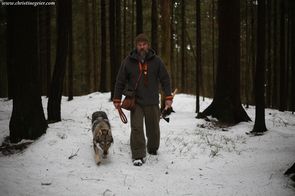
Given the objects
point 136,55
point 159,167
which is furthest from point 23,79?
point 159,167

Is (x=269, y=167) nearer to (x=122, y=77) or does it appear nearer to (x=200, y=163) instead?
(x=200, y=163)

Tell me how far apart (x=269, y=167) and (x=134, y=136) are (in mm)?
2914

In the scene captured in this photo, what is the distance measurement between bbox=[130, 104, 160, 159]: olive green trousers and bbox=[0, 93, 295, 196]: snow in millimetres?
290

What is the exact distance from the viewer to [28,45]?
704 centimetres

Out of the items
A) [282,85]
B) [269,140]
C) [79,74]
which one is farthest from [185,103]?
[79,74]

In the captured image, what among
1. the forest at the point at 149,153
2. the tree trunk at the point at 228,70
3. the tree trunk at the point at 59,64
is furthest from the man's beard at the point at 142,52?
the tree trunk at the point at 228,70

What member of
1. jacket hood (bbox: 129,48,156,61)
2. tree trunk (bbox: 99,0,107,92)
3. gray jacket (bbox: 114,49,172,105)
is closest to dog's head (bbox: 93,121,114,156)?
gray jacket (bbox: 114,49,172,105)

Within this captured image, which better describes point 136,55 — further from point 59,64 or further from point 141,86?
point 59,64

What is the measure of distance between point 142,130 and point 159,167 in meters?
0.87

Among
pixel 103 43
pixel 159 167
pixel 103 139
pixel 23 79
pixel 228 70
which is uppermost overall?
pixel 103 43

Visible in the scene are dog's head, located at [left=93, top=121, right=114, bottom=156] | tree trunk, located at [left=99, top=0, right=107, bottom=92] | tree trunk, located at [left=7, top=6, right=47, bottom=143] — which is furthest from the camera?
tree trunk, located at [left=99, top=0, right=107, bottom=92]

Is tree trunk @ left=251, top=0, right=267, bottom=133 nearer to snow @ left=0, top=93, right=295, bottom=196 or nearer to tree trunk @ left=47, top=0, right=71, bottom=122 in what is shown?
snow @ left=0, top=93, right=295, bottom=196

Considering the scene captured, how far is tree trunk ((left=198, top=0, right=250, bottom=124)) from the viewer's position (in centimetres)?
1078

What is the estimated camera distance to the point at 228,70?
11.1 metres
